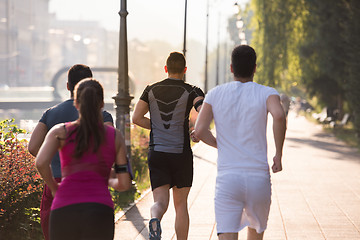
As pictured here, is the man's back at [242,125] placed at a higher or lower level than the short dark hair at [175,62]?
lower

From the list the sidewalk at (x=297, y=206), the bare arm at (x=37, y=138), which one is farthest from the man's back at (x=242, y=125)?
the sidewalk at (x=297, y=206)

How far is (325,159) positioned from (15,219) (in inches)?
530

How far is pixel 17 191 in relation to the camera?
7.58 meters

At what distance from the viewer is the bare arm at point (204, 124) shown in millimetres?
4891

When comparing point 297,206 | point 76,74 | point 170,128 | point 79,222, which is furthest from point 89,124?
point 297,206

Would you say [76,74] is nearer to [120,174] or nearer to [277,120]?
[120,174]

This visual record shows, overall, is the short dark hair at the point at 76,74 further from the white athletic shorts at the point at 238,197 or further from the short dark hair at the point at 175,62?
the short dark hair at the point at 175,62

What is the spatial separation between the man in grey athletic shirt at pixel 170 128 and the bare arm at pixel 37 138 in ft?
4.44

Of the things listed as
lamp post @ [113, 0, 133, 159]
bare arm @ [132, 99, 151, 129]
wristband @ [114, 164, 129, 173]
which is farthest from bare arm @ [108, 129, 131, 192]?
lamp post @ [113, 0, 133, 159]

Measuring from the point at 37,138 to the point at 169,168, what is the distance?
1.55 m

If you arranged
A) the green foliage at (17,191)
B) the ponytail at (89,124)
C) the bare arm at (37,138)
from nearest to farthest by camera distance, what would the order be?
the ponytail at (89,124) < the bare arm at (37,138) < the green foliage at (17,191)

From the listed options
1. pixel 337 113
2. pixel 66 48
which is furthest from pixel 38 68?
pixel 337 113

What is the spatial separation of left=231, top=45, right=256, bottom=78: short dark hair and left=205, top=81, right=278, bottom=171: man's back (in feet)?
0.33

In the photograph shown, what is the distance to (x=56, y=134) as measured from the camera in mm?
3854
